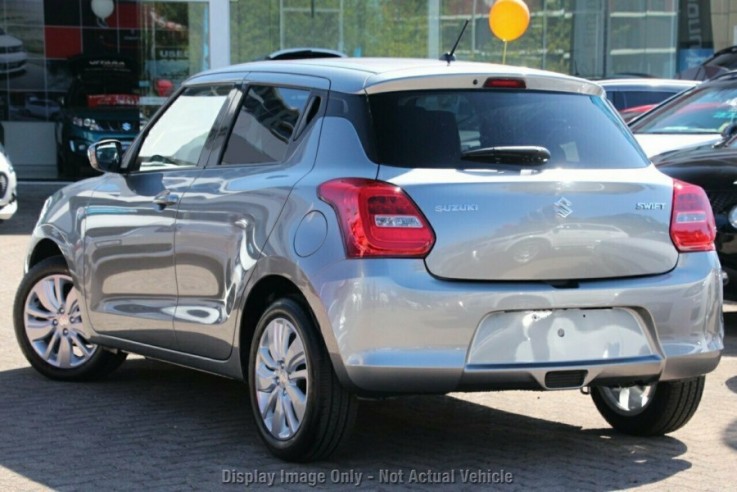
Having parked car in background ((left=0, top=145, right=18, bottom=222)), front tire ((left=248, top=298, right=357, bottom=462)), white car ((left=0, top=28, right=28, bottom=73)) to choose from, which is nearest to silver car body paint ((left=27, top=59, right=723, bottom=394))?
front tire ((left=248, top=298, right=357, bottom=462))

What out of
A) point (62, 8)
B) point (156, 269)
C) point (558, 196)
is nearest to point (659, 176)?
point (558, 196)

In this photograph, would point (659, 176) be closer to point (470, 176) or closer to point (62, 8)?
point (470, 176)

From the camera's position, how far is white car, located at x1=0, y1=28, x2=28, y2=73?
2520cm

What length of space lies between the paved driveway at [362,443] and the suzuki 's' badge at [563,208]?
1043 millimetres

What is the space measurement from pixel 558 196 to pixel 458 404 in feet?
6.12

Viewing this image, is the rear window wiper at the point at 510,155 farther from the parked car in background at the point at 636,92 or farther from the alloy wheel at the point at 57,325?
the parked car in background at the point at 636,92

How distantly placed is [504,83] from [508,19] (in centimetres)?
1388

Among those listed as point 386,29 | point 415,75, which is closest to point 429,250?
point 415,75

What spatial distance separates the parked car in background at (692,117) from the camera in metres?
12.0

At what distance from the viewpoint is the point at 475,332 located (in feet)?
17.8

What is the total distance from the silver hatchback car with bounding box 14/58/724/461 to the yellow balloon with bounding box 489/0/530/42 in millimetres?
13098

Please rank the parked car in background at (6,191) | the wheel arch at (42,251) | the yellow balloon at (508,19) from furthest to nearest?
the yellow balloon at (508,19), the parked car in background at (6,191), the wheel arch at (42,251)

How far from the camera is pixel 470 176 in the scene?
556 cm

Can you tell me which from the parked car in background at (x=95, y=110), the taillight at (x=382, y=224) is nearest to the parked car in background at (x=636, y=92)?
the parked car in background at (x=95, y=110)
